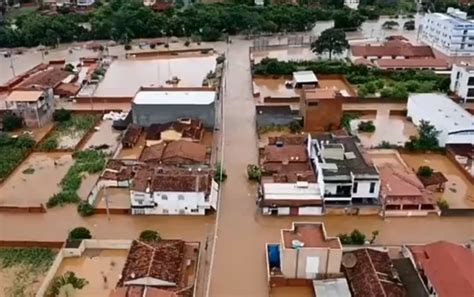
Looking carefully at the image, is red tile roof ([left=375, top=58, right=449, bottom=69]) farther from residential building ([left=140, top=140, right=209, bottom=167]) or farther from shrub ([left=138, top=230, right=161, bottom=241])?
shrub ([left=138, top=230, right=161, bottom=241])

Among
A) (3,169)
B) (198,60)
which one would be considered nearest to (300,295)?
(3,169)

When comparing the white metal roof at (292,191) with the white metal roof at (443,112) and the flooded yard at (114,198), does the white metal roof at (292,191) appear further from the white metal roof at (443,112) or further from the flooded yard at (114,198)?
the white metal roof at (443,112)

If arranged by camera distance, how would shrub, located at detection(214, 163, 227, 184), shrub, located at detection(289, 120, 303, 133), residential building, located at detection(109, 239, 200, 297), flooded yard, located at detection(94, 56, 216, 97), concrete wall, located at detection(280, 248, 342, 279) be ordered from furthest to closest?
flooded yard, located at detection(94, 56, 216, 97)
shrub, located at detection(289, 120, 303, 133)
shrub, located at detection(214, 163, 227, 184)
concrete wall, located at detection(280, 248, 342, 279)
residential building, located at detection(109, 239, 200, 297)

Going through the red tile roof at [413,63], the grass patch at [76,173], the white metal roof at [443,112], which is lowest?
the grass patch at [76,173]

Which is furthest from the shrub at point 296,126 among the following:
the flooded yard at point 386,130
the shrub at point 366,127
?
the shrub at point 366,127

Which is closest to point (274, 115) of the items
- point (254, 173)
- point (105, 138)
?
point (254, 173)

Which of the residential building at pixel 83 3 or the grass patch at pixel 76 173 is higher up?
the residential building at pixel 83 3

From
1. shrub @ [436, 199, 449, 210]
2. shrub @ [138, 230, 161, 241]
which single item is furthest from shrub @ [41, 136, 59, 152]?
shrub @ [436, 199, 449, 210]
